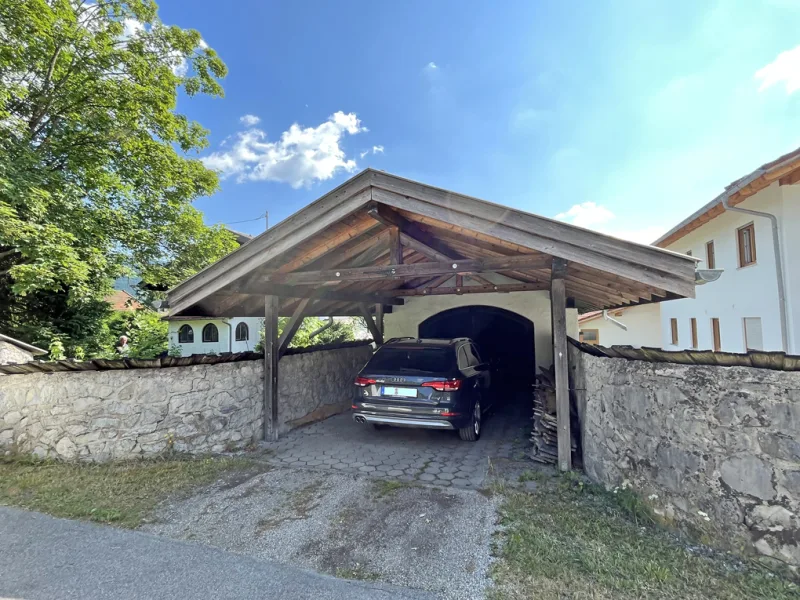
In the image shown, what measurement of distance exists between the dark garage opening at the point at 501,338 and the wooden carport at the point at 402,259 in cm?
329

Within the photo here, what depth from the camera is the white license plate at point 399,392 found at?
545 centimetres

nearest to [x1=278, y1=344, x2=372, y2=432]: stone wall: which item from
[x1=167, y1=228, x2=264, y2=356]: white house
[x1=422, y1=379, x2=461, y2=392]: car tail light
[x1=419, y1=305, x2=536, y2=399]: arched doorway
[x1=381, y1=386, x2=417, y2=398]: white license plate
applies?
[x1=381, y1=386, x2=417, y2=398]: white license plate

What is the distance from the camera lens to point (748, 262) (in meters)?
10.4

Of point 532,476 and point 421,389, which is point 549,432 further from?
point 421,389

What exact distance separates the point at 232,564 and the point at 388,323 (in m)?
8.16

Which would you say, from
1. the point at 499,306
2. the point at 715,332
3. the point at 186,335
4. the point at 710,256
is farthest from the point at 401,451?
the point at 186,335

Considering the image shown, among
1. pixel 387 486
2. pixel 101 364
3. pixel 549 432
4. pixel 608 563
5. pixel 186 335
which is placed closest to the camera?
pixel 608 563

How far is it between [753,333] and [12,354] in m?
17.3

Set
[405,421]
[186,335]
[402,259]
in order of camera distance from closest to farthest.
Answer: [405,421], [402,259], [186,335]

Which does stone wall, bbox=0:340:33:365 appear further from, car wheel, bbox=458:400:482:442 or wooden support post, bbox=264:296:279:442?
car wheel, bbox=458:400:482:442

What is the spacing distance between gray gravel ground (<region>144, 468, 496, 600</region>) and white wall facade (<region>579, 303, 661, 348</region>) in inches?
711

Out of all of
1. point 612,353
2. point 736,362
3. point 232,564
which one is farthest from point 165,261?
point 736,362

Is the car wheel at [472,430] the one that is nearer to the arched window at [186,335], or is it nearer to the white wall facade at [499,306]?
the white wall facade at [499,306]

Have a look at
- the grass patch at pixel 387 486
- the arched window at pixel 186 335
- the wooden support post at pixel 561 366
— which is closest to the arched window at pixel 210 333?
the arched window at pixel 186 335
